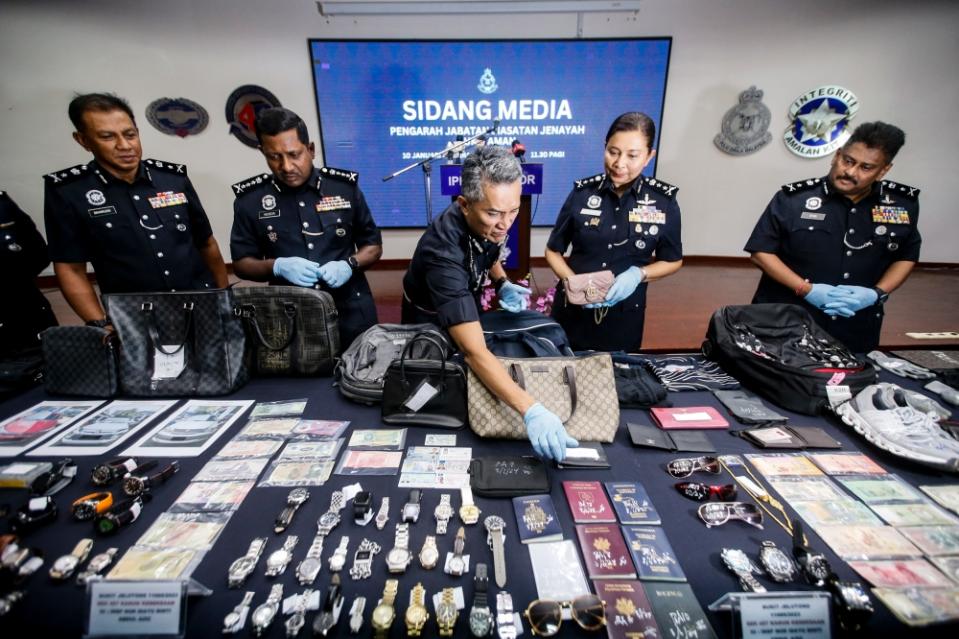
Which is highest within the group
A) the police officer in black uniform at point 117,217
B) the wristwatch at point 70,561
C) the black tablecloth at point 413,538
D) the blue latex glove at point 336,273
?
the police officer in black uniform at point 117,217

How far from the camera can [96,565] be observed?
3.02 feet

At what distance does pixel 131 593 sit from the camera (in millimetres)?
827

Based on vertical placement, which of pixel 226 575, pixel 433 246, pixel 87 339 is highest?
pixel 433 246

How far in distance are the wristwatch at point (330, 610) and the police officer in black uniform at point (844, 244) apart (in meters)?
2.42

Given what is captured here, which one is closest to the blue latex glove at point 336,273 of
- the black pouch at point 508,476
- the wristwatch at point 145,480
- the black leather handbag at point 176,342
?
the black leather handbag at point 176,342

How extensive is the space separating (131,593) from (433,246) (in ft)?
3.99

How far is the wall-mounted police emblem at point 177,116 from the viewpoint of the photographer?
5035 millimetres

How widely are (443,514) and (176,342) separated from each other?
1304 mm

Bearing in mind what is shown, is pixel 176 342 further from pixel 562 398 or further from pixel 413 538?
pixel 562 398

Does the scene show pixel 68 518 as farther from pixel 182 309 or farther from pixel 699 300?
pixel 699 300

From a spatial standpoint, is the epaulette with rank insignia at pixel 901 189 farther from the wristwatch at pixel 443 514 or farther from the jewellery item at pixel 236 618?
the jewellery item at pixel 236 618

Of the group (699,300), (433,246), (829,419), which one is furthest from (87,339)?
→ (699,300)

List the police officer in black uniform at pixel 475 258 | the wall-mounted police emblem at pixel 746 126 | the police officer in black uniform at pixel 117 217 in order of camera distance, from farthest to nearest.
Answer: the wall-mounted police emblem at pixel 746 126, the police officer in black uniform at pixel 117 217, the police officer in black uniform at pixel 475 258

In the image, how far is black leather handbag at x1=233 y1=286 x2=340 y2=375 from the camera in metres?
1.67
